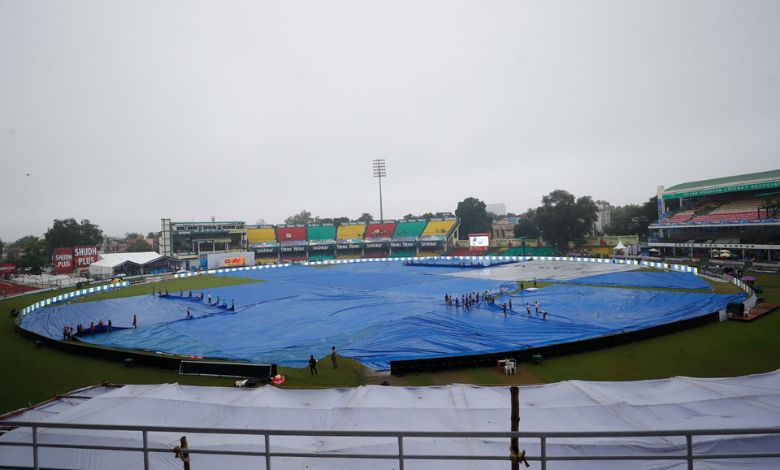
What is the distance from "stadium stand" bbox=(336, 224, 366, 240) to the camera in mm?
93812

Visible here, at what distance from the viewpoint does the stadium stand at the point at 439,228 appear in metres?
89.0

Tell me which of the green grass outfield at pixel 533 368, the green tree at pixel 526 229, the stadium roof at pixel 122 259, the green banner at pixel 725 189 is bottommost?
the green grass outfield at pixel 533 368

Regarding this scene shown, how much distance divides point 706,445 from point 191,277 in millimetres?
65267

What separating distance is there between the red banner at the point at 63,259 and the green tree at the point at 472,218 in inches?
3152

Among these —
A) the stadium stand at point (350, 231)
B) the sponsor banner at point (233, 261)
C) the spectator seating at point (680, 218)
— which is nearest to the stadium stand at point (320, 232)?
the stadium stand at point (350, 231)

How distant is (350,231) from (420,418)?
86.4m

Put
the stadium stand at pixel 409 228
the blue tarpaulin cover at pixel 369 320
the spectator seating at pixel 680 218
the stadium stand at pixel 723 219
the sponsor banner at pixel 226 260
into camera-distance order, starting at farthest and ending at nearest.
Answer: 1. the stadium stand at pixel 409 228
2. the sponsor banner at pixel 226 260
3. the spectator seating at pixel 680 218
4. the stadium stand at pixel 723 219
5. the blue tarpaulin cover at pixel 369 320

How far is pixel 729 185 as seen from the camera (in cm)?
5462

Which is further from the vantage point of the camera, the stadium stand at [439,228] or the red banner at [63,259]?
the stadium stand at [439,228]

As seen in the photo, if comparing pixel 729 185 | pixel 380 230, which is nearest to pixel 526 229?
pixel 380 230

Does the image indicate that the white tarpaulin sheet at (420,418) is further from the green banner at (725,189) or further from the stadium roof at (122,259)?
the stadium roof at (122,259)

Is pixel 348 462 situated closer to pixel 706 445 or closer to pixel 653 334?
pixel 706 445

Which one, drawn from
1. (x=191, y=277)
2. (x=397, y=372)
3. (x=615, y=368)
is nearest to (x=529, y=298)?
(x=615, y=368)

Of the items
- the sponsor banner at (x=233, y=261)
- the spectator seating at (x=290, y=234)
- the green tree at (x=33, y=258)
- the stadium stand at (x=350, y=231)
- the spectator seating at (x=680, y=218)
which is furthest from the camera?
the stadium stand at (x=350, y=231)
